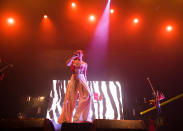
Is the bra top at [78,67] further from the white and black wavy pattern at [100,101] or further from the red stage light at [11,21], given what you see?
the red stage light at [11,21]

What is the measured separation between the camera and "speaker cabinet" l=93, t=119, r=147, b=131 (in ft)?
5.76

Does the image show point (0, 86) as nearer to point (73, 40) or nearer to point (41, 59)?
point (41, 59)

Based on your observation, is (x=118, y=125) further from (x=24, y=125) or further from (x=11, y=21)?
(x=11, y=21)

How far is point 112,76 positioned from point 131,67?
3.17ft

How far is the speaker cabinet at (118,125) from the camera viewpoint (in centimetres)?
175

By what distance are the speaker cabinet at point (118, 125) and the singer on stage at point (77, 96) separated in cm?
108

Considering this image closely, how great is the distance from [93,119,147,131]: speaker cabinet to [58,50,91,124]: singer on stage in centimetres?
108

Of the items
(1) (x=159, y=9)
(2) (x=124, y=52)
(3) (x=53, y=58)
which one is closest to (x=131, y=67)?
(2) (x=124, y=52)

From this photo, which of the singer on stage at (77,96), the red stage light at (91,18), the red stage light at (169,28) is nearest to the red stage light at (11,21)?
the red stage light at (91,18)

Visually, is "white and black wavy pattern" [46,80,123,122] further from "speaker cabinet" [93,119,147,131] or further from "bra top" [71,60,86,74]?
"speaker cabinet" [93,119,147,131]

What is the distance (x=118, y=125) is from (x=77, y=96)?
5.06 ft

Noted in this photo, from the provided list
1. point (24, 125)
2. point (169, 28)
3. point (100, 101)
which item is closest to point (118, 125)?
point (24, 125)

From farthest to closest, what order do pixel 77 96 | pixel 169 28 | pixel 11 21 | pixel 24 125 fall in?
1. pixel 169 28
2. pixel 11 21
3. pixel 77 96
4. pixel 24 125

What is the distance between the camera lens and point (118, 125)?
1806 millimetres
